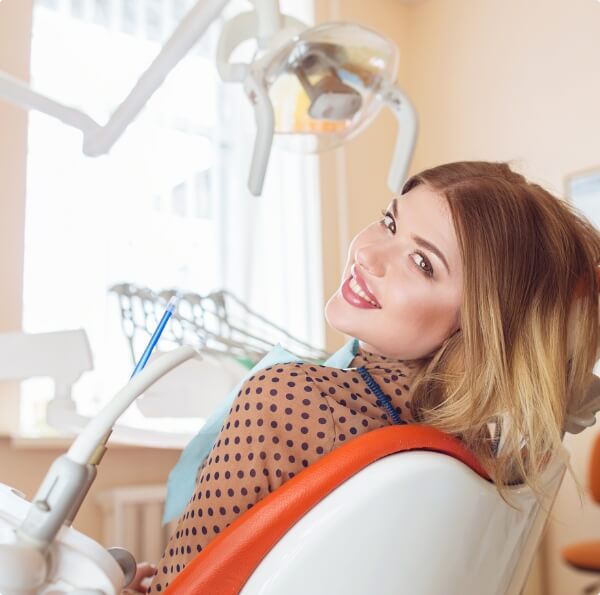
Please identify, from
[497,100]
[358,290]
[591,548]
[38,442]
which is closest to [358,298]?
[358,290]

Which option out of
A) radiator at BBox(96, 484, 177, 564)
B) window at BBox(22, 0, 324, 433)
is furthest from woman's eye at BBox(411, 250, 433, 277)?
radiator at BBox(96, 484, 177, 564)

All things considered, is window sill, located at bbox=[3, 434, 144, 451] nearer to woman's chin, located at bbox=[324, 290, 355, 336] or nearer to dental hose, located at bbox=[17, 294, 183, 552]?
woman's chin, located at bbox=[324, 290, 355, 336]

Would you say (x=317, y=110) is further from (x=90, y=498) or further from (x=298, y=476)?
(x=90, y=498)

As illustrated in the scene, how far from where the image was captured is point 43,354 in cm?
97

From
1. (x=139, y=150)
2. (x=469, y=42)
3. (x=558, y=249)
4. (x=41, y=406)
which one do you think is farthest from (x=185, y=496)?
(x=469, y=42)

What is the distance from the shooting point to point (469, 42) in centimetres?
331

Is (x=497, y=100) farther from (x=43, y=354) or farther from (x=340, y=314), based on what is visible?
(x=43, y=354)

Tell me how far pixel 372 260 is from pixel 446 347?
138mm

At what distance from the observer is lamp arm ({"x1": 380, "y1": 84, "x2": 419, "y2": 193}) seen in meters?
1.17

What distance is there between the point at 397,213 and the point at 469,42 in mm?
2576

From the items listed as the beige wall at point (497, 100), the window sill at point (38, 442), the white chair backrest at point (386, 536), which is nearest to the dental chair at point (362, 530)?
the white chair backrest at point (386, 536)

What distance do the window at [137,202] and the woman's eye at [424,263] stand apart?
4.86ft

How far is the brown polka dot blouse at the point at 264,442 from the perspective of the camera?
0.75 meters

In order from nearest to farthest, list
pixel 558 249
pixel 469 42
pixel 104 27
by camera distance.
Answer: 1. pixel 558 249
2. pixel 104 27
3. pixel 469 42
